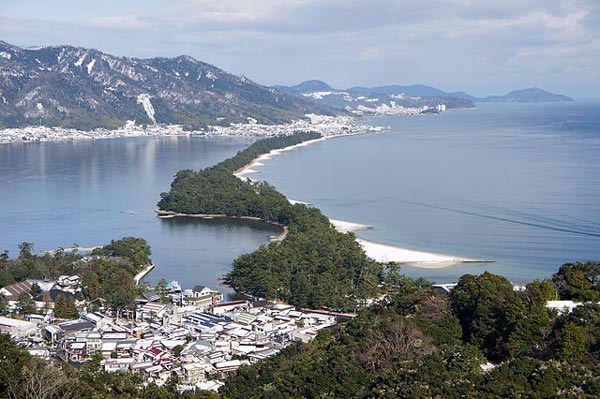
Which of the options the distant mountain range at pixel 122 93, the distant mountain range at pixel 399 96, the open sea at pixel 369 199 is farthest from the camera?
the distant mountain range at pixel 399 96

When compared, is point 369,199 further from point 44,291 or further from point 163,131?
point 163,131

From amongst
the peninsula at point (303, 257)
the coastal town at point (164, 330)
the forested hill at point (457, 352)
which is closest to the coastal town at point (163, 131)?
the peninsula at point (303, 257)

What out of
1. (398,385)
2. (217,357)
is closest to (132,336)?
(217,357)

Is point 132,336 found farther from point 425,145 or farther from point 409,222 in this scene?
point 425,145

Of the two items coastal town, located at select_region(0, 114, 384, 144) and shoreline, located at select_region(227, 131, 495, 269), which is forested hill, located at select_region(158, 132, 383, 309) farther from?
coastal town, located at select_region(0, 114, 384, 144)

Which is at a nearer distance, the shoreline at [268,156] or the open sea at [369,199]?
the open sea at [369,199]

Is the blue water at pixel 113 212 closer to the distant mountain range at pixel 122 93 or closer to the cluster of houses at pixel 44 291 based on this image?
the cluster of houses at pixel 44 291

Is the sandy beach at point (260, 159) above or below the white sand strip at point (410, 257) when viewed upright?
above
